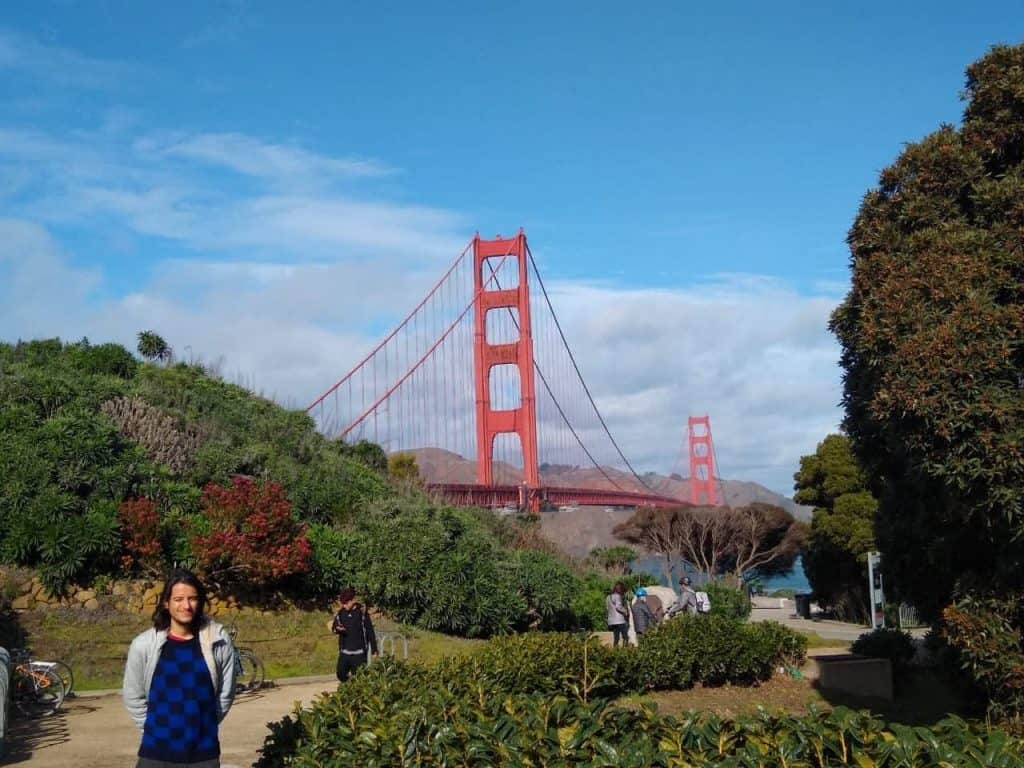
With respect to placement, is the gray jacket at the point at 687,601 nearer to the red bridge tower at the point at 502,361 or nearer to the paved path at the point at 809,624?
the paved path at the point at 809,624

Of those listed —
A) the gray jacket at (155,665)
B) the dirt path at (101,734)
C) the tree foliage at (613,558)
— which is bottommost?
the dirt path at (101,734)

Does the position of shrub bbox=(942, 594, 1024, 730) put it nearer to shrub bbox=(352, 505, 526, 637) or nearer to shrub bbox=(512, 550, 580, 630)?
shrub bbox=(352, 505, 526, 637)

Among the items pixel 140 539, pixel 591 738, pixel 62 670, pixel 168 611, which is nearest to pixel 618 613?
pixel 140 539

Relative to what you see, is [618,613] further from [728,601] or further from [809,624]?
[809,624]

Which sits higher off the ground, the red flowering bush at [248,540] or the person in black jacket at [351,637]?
the red flowering bush at [248,540]

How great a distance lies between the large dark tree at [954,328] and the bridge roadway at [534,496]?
1796 cm

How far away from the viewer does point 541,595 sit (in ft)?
57.4

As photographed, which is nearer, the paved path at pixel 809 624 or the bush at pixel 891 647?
the bush at pixel 891 647

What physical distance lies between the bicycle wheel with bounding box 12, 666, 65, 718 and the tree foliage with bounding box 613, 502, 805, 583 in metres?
25.1

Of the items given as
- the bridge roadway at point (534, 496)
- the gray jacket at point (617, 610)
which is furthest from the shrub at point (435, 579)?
the bridge roadway at point (534, 496)

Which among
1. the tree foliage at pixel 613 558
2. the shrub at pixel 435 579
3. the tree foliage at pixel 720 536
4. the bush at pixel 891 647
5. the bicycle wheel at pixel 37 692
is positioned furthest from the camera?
the tree foliage at pixel 720 536

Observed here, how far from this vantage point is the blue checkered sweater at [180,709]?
4.30 metres

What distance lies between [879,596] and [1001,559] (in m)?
12.4

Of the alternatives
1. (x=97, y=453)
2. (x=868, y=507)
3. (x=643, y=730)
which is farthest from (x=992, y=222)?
(x=868, y=507)
